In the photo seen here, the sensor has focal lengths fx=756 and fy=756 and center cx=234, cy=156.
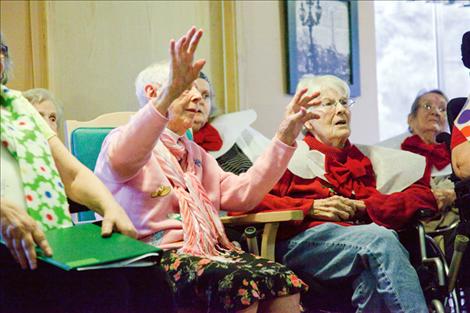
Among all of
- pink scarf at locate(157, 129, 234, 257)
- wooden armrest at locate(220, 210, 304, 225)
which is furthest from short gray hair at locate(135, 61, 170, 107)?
wooden armrest at locate(220, 210, 304, 225)

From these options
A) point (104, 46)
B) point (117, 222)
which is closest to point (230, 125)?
point (104, 46)

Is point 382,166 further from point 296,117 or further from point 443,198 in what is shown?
point 296,117

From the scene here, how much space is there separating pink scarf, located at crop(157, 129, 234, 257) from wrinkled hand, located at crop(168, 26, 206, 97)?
0.42m

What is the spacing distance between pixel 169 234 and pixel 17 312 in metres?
0.71

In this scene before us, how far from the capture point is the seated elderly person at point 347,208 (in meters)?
2.45

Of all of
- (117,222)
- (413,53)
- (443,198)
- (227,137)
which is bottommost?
(443,198)

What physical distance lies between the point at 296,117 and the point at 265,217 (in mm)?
343

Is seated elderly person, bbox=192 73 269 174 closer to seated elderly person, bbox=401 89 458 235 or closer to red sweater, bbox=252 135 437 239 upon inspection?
red sweater, bbox=252 135 437 239

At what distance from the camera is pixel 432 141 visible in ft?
12.8

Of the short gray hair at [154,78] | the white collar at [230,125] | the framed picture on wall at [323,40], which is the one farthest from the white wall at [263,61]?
the short gray hair at [154,78]

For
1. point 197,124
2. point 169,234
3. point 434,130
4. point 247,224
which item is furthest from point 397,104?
point 169,234

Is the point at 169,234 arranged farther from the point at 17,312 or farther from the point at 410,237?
the point at 410,237

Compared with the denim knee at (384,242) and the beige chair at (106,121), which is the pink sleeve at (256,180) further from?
the beige chair at (106,121)

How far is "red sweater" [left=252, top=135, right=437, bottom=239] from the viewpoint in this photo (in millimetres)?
2674
